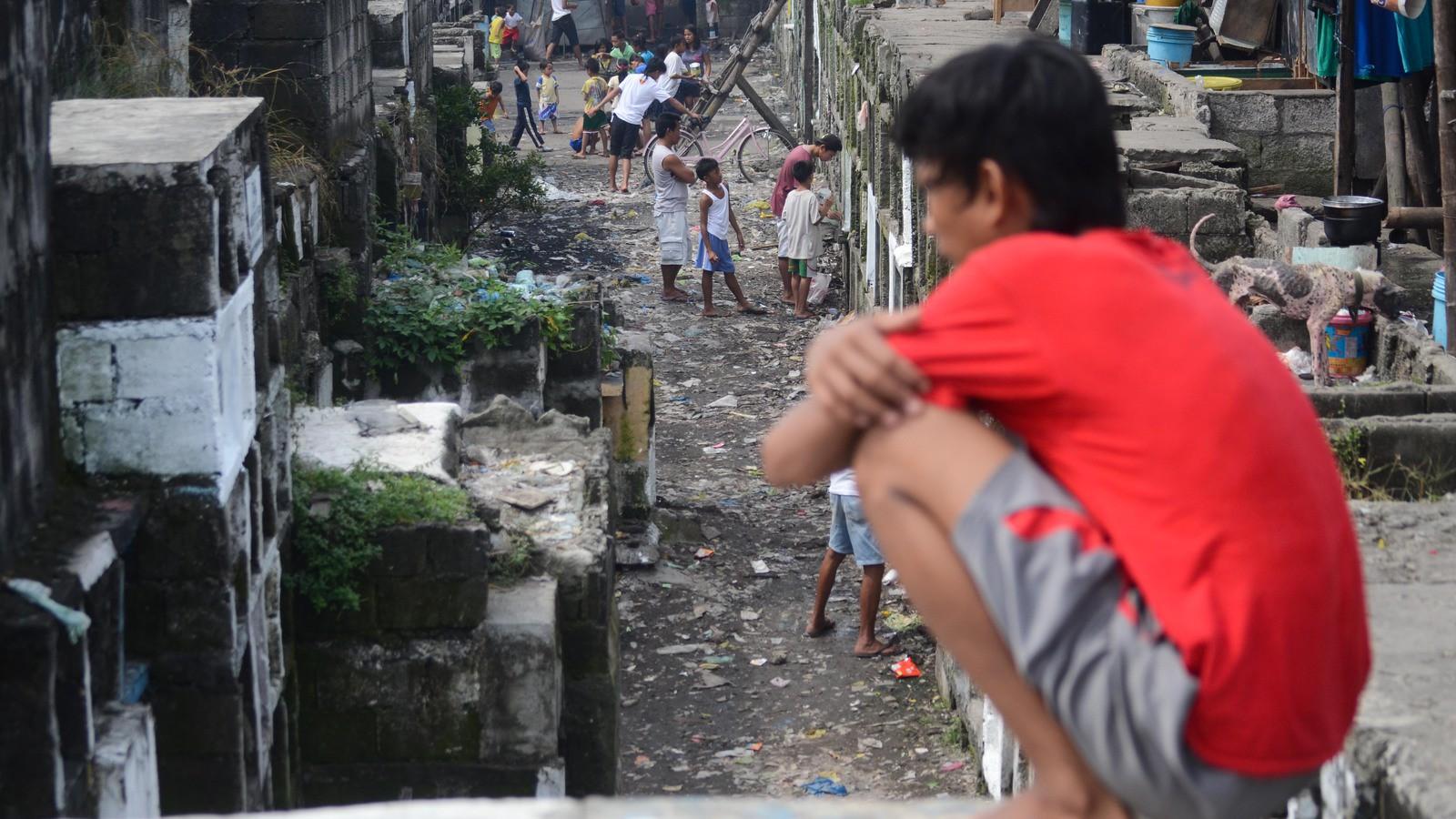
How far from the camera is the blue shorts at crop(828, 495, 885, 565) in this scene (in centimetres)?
745

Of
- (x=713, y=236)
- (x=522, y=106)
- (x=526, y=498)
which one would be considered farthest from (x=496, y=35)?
(x=526, y=498)

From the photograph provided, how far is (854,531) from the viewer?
Result: 24.6ft

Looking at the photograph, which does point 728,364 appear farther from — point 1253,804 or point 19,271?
point 1253,804

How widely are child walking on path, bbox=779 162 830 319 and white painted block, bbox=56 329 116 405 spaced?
10246mm

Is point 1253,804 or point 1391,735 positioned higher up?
point 1253,804

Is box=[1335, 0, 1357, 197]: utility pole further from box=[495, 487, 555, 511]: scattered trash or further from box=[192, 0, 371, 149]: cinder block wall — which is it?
box=[192, 0, 371, 149]: cinder block wall

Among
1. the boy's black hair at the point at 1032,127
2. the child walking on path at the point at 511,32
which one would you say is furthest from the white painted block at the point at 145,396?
the child walking on path at the point at 511,32

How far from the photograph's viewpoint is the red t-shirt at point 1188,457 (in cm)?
179

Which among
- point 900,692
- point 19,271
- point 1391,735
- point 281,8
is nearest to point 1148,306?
point 1391,735

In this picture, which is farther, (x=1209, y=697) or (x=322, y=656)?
(x=322, y=656)

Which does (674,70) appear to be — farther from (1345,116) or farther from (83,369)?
(83,369)

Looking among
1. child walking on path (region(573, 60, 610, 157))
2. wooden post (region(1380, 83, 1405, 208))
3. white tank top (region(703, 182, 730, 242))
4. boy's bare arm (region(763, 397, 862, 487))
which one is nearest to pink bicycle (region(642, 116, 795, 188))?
child walking on path (region(573, 60, 610, 157))

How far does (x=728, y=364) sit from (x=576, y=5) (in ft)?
64.4

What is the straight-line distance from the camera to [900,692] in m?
7.40
